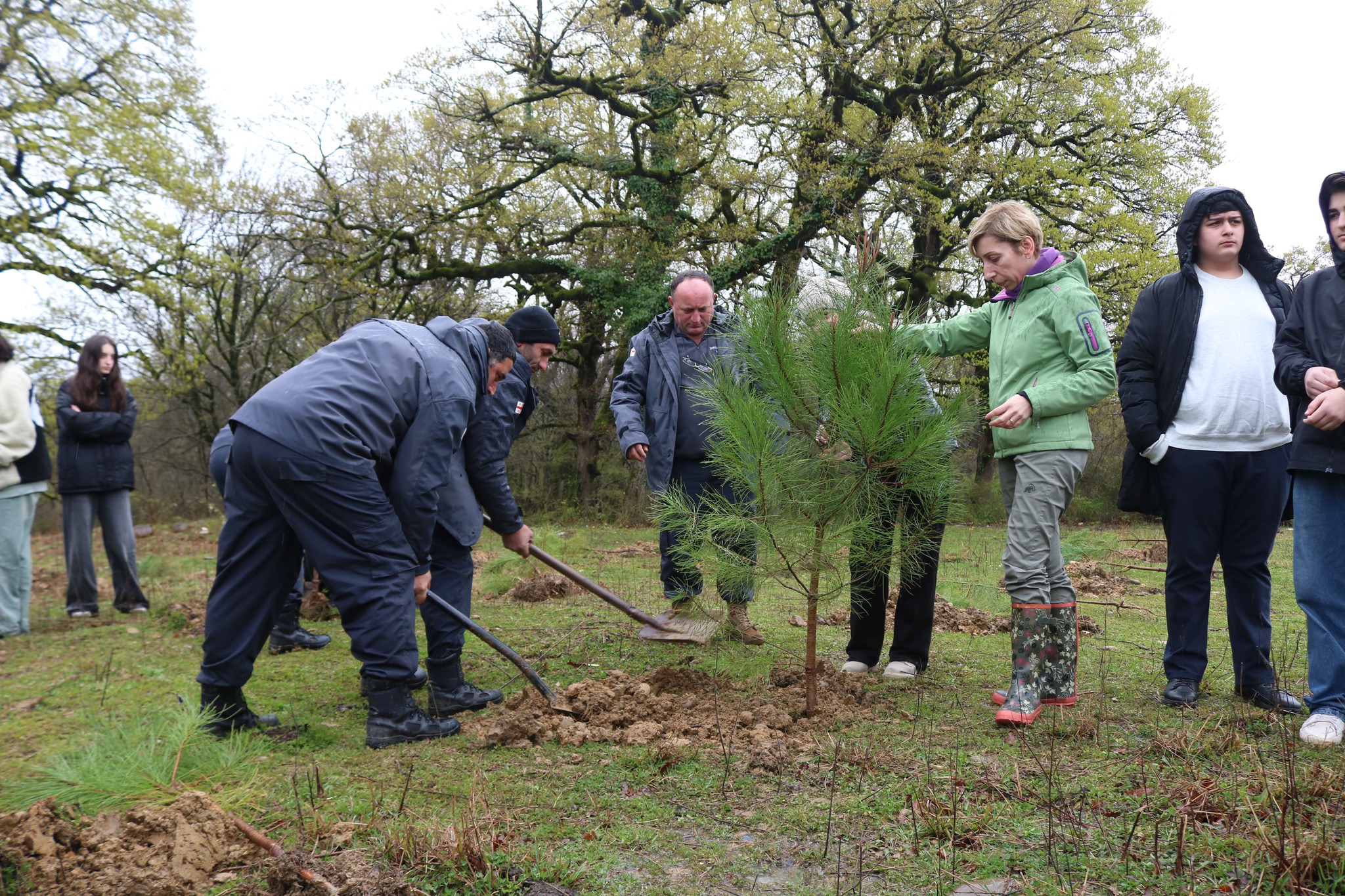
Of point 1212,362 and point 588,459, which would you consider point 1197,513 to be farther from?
point 588,459

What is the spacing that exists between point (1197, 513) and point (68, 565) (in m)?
6.90

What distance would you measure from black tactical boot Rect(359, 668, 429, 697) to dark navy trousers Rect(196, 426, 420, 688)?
0.08 m

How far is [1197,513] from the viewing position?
11.4 feet

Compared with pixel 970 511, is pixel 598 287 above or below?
above

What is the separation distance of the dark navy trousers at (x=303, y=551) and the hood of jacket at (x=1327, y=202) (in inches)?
139

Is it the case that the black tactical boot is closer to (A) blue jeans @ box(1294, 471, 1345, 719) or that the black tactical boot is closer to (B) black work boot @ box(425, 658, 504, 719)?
A: (B) black work boot @ box(425, 658, 504, 719)

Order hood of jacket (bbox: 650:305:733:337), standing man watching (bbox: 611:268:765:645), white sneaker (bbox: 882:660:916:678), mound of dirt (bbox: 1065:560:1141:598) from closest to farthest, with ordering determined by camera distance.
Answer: white sneaker (bbox: 882:660:916:678), hood of jacket (bbox: 650:305:733:337), standing man watching (bbox: 611:268:765:645), mound of dirt (bbox: 1065:560:1141:598)

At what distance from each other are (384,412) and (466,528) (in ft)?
2.82

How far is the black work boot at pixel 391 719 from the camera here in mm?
3232

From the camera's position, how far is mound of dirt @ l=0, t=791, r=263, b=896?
201 centimetres

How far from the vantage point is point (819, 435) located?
3.18 metres

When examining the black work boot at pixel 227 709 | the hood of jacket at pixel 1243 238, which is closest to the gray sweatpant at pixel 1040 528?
the hood of jacket at pixel 1243 238

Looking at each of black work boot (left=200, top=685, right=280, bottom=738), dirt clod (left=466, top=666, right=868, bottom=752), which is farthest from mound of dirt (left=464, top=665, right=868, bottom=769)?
black work boot (left=200, top=685, right=280, bottom=738)

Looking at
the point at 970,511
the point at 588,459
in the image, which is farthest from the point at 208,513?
the point at 970,511
